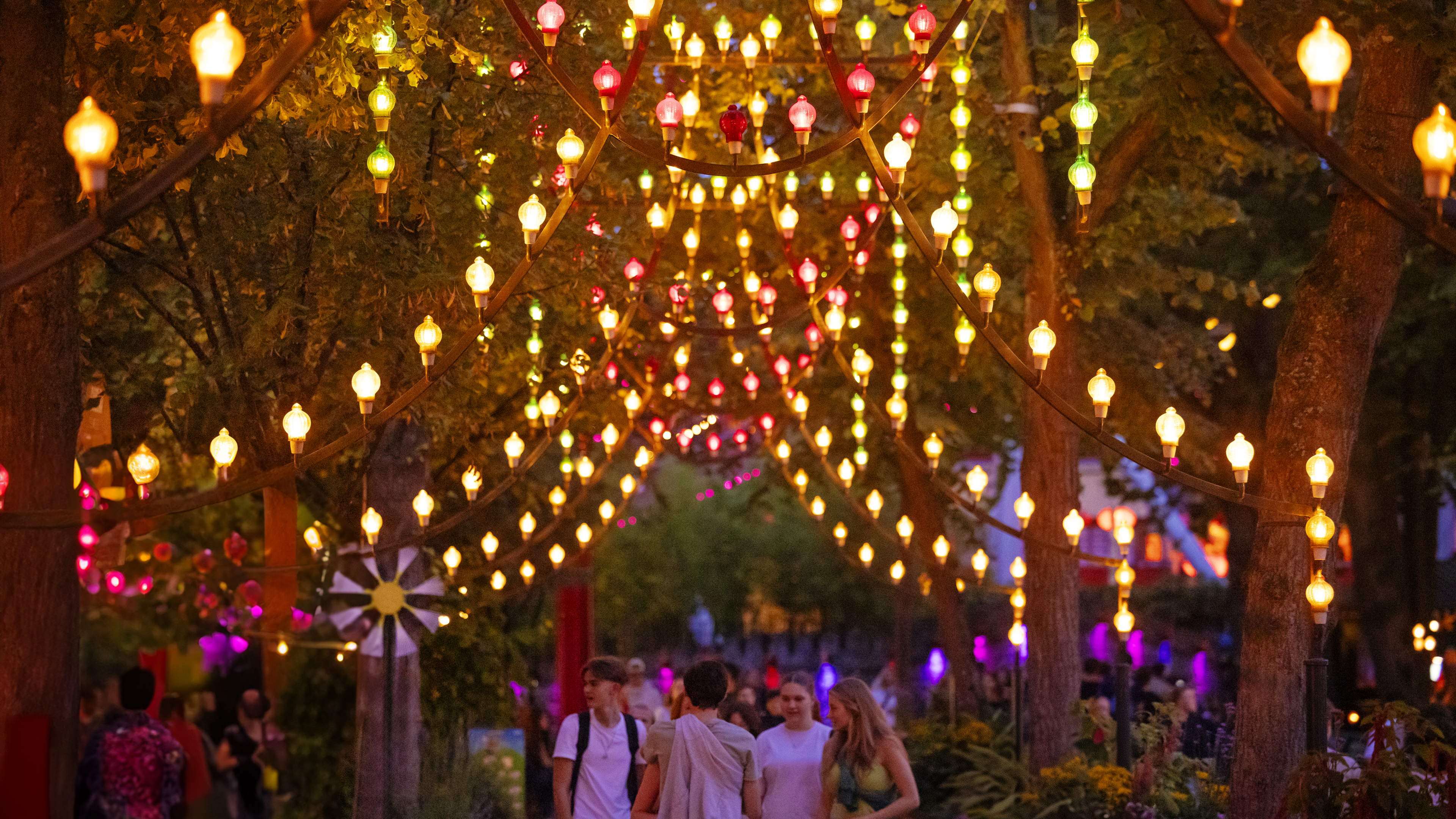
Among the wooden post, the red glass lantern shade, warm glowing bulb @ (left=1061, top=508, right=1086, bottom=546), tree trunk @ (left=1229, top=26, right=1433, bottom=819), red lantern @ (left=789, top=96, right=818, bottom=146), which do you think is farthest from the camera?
the red glass lantern shade

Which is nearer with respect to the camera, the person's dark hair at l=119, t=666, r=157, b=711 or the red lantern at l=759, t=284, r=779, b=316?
the person's dark hair at l=119, t=666, r=157, b=711

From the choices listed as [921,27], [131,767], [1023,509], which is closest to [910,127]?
[1023,509]

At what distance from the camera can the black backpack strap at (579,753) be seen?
841 cm

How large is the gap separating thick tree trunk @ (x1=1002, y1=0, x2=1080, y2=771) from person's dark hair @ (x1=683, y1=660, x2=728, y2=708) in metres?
7.92

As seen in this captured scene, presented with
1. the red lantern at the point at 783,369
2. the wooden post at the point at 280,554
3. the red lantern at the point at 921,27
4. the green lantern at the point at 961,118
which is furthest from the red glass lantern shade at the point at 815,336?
the red lantern at the point at 921,27

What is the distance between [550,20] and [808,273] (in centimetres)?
549

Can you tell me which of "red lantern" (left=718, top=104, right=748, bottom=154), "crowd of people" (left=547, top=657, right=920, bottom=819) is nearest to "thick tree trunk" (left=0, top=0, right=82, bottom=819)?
"crowd of people" (left=547, top=657, right=920, bottom=819)

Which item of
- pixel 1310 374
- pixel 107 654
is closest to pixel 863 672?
pixel 107 654

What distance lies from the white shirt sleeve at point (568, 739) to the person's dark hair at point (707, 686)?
1156 millimetres

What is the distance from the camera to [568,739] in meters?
8.41

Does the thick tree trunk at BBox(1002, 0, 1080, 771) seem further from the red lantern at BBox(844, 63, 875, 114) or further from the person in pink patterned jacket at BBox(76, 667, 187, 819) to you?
the person in pink patterned jacket at BBox(76, 667, 187, 819)

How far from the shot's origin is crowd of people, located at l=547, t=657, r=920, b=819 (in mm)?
7285

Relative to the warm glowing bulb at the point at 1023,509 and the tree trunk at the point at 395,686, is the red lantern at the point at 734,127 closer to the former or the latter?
the warm glowing bulb at the point at 1023,509

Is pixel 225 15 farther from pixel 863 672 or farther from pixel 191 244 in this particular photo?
pixel 863 672
